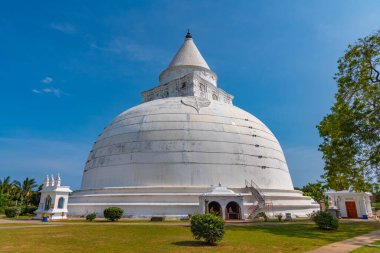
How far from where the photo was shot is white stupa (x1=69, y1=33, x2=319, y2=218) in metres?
27.1

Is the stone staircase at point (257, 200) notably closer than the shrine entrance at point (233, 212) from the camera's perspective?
No

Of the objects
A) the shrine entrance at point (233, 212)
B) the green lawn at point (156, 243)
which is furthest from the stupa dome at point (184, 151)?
the green lawn at point (156, 243)

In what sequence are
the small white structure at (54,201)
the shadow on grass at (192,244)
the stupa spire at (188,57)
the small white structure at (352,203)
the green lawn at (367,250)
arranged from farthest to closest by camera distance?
1. the stupa spire at (188,57)
2. the small white structure at (352,203)
3. the small white structure at (54,201)
4. the shadow on grass at (192,244)
5. the green lawn at (367,250)

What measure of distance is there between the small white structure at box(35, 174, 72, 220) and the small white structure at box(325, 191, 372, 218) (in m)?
31.7

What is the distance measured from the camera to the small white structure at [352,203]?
32.1 m

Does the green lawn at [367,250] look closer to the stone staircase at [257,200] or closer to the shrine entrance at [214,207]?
the shrine entrance at [214,207]

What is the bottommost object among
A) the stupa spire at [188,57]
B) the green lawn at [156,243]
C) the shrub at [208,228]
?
the green lawn at [156,243]

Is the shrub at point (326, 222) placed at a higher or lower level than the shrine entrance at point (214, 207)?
lower

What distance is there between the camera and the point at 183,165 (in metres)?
28.5

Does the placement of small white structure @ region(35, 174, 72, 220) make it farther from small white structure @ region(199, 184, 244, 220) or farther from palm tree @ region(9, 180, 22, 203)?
palm tree @ region(9, 180, 22, 203)

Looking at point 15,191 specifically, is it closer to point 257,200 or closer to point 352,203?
point 257,200

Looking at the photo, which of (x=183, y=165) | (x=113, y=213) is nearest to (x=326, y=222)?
(x=183, y=165)

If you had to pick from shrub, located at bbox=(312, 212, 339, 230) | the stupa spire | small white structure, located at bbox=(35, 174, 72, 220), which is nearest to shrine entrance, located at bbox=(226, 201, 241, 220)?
shrub, located at bbox=(312, 212, 339, 230)

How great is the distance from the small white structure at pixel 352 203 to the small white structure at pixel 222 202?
14.8 meters
